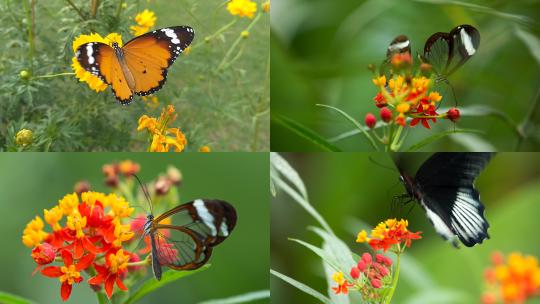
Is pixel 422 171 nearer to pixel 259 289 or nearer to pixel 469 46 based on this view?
pixel 469 46

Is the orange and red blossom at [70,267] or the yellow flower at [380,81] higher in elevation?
the yellow flower at [380,81]

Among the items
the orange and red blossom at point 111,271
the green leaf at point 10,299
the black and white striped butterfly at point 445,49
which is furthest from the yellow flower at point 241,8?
the green leaf at point 10,299

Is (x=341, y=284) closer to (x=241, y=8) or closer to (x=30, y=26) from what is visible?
(x=241, y=8)

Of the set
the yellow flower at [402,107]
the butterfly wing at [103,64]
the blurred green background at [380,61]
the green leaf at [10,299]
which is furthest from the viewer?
the blurred green background at [380,61]

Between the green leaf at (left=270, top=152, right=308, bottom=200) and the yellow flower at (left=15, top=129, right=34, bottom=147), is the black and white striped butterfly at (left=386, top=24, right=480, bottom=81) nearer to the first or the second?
the green leaf at (left=270, top=152, right=308, bottom=200)

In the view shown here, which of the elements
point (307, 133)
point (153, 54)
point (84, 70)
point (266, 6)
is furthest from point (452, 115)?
point (84, 70)

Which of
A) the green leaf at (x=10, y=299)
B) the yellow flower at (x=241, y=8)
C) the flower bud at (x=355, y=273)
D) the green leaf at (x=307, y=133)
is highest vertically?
the yellow flower at (x=241, y=8)

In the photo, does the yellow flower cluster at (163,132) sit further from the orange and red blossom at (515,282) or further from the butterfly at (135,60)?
the orange and red blossom at (515,282)
